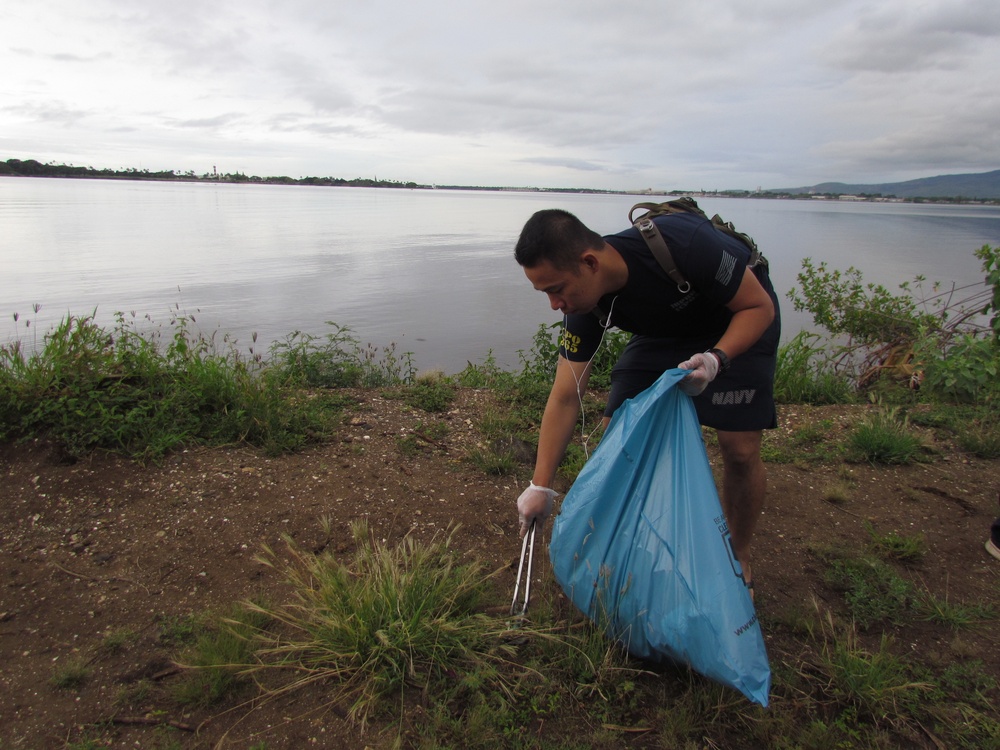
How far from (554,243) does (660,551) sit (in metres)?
0.99

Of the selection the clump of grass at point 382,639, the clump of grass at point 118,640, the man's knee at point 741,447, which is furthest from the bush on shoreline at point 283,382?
the clump of grass at point 382,639

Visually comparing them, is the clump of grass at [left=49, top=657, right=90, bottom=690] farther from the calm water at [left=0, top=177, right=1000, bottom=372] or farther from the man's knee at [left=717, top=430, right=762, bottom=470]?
the calm water at [left=0, top=177, right=1000, bottom=372]

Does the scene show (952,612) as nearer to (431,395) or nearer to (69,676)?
(69,676)

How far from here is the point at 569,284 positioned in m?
2.05

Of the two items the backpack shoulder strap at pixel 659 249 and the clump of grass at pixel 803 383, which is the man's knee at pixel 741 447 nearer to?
the backpack shoulder strap at pixel 659 249

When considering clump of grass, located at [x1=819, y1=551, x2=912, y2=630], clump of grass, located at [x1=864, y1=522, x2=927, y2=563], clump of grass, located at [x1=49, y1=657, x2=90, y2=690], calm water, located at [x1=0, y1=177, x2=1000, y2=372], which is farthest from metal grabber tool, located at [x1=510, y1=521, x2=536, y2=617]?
calm water, located at [x1=0, y1=177, x2=1000, y2=372]

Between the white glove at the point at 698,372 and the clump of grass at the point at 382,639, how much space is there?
39.8 inches

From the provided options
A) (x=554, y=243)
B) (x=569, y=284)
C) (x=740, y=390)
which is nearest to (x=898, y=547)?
(x=740, y=390)

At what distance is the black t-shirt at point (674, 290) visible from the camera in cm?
210

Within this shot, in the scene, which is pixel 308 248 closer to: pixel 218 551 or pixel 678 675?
pixel 218 551

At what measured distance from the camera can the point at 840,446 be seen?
3992 mm

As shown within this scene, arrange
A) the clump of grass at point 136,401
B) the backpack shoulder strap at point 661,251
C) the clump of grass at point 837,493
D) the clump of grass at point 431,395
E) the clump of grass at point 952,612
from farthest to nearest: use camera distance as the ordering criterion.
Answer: the clump of grass at point 431,395 < the clump of grass at point 837,493 < the clump of grass at point 136,401 < the clump of grass at point 952,612 < the backpack shoulder strap at point 661,251

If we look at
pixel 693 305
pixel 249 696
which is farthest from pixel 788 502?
pixel 249 696

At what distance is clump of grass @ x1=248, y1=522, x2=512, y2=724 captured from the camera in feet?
6.25
